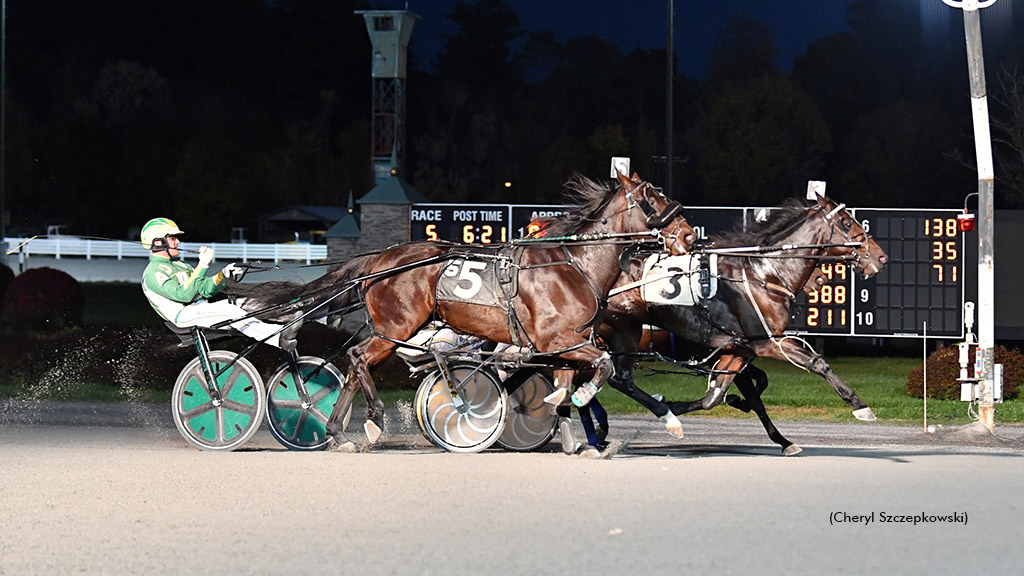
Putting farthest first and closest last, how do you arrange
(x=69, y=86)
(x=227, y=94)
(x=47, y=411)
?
1. (x=227, y=94)
2. (x=69, y=86)
3. (x=47, y=411)

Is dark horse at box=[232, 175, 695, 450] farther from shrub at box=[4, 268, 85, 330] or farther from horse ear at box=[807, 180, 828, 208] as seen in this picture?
shrub at box=[4, 268, 85, 330]

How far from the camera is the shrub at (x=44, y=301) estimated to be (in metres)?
27.3

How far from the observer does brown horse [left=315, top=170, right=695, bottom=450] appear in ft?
37.2

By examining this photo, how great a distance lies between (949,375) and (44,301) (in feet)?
57.2

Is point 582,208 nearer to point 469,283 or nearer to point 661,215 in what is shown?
point 661,215

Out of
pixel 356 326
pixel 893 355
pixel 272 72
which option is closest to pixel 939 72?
pixel 272 72

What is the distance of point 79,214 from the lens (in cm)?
5794

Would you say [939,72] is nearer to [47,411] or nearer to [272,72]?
[272,72]

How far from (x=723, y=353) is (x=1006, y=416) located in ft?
20.0

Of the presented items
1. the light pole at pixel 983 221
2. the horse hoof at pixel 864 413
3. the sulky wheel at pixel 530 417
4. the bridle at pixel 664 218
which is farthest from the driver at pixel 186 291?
the light pole at pixel 983 221

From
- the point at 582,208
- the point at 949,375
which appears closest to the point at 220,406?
the point at 582,208

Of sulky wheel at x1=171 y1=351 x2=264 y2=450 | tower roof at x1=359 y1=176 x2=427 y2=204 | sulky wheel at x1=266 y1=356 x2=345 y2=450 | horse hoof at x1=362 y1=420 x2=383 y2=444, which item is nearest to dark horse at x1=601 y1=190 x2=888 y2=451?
horse hoof at x1=362 y1=420 x2=383 y2=444

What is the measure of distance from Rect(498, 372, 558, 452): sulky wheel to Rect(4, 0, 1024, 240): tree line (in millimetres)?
28299

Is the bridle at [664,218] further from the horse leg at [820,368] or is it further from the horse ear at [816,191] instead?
the horse ear at [816,191]
